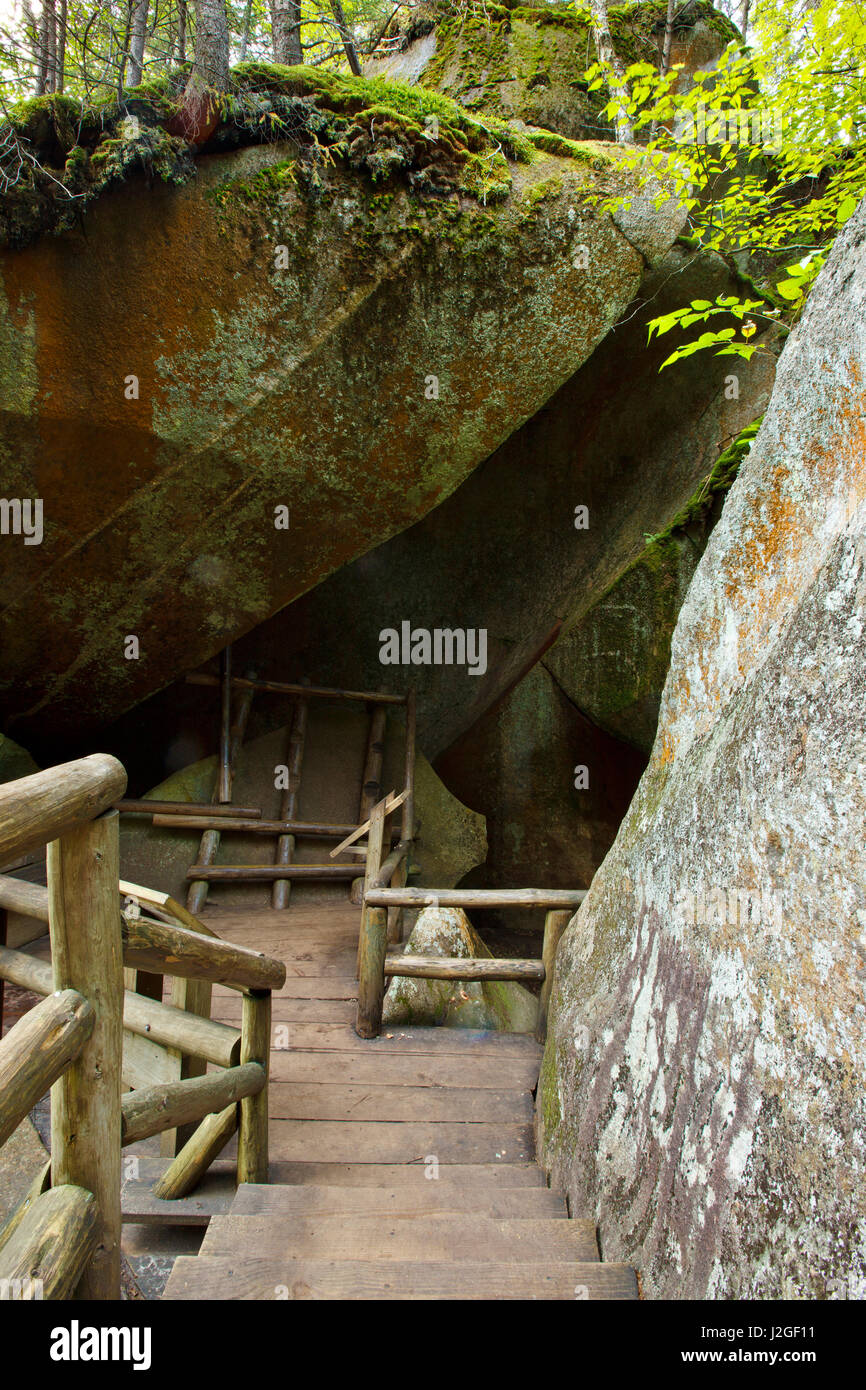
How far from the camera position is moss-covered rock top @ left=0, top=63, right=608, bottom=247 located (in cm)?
435

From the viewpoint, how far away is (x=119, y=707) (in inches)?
258

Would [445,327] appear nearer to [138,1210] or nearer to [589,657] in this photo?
[589,657]

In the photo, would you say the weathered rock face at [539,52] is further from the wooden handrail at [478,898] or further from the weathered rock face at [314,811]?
the wooden handrail at [478,898]

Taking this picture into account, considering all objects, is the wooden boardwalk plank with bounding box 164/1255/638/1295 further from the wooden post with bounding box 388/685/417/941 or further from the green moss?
the green moss

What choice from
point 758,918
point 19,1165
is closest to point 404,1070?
point 19,1165

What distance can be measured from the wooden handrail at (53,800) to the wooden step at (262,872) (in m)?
5.20

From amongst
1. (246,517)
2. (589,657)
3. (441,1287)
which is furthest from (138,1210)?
(589,657)

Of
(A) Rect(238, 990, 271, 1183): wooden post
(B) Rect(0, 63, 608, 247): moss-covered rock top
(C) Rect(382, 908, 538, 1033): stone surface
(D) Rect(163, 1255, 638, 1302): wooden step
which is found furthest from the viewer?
(B) Rect(0, 63, 608, 247): moss-covered rock top

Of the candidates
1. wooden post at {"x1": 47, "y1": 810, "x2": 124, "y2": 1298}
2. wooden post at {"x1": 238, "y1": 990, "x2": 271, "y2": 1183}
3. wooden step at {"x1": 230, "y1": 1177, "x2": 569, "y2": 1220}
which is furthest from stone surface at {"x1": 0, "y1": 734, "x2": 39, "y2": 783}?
wooden post at {"x1": 47, "y1": 810, "x2": 124, "y2": 1298}

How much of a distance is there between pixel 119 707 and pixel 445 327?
420 cm


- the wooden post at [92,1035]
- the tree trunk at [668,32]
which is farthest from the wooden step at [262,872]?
the tree trunk at [668,32]

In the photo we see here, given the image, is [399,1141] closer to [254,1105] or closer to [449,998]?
[254,1105]

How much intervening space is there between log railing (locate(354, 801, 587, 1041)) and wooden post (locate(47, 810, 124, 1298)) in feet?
7.02

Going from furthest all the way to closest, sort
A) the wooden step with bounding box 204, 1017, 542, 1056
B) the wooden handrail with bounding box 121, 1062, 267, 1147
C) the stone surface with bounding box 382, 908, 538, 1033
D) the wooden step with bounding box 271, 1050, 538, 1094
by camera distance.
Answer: the stone surface with bounding box 382, 908, 538, 1033
the wooden step with bounding box 204, 1017, 542, 1056
the wooden step with bounding box 271, 1050, 538, 1094
the wooden handrail with bounding box 121, 1062, 267, 1147
